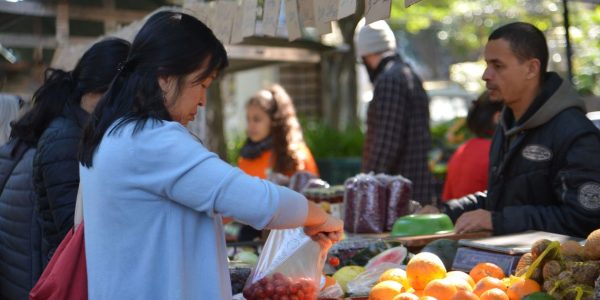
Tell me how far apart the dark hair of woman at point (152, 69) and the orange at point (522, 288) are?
4.26ft

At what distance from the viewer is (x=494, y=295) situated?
2920 mm

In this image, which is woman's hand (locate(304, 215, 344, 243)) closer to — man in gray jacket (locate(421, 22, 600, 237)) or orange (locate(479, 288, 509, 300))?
orange (locate(479, 288, 509, 300))

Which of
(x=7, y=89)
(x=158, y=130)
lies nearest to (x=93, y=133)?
(x=158, y=130)

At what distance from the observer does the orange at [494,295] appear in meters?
2.92

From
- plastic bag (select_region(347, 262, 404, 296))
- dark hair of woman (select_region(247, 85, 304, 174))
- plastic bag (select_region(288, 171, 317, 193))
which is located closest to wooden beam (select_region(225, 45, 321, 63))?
dark hair of woman (select_region(247, 85, 304, 174))

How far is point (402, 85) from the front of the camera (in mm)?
6367

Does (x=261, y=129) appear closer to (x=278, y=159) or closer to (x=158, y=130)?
(x=278, y=159)

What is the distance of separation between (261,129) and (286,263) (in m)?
3.66

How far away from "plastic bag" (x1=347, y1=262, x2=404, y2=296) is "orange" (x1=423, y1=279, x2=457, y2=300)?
0.50 m

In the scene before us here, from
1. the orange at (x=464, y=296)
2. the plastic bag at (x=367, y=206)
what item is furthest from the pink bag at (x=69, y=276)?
the plastic bag at (x=367, y=206)

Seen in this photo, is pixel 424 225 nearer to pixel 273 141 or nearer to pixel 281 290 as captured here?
pixel 281 290

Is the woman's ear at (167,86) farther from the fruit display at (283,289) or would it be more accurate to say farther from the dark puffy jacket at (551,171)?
the dark puffy jacket at (551,171)

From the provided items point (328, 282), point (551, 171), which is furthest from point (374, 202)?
point (328, 282)

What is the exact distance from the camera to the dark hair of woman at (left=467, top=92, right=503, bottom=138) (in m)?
6.34
